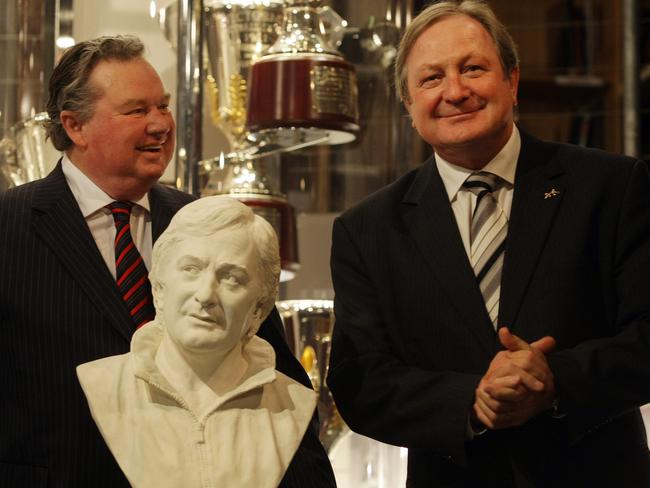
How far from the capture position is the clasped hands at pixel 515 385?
2.39m

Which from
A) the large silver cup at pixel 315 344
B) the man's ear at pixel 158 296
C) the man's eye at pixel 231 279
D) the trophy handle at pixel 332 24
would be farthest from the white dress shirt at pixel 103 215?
the trophy handle at pixel 332 24

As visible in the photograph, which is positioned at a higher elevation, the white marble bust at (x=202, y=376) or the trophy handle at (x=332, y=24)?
the trophy handle at (x=332, y=24)

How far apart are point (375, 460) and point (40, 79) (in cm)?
151

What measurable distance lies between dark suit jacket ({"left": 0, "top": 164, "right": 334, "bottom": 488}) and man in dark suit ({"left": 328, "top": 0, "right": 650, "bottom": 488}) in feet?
0.67

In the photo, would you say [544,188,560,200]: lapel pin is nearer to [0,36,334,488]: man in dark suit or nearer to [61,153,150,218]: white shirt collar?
[0,36,334,488]: man in dark suit

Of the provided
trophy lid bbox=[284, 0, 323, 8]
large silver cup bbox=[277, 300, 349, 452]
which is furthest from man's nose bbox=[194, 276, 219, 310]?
trophy lid bbox=[284, 0, 323, 8]

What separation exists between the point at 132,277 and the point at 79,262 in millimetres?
110

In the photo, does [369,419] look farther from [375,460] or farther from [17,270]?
[375,460]

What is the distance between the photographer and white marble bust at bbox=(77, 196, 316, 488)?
230cm

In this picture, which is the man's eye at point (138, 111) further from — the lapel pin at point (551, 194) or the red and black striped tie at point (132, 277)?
the lapel pin at point (551, 194)

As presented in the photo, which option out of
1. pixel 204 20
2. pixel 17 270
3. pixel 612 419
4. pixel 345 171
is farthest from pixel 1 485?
pixel 345 171

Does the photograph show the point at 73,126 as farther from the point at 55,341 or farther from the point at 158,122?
the point at 55,341

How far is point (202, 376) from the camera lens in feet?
7.81

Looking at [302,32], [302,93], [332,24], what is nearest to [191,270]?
[302,93]
